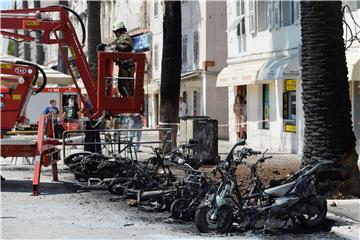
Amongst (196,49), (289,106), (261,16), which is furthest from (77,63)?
(196,49)

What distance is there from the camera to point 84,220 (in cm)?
872

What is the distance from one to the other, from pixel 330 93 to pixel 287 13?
11557 mm

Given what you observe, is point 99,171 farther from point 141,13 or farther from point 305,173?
point 141,13

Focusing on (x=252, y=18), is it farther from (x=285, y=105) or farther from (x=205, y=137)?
(x=205, y=137)

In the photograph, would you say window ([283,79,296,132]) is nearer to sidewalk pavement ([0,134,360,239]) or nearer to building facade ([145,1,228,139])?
building facade ([145,1,228,139])

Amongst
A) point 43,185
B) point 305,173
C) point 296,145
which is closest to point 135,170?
point 43,185

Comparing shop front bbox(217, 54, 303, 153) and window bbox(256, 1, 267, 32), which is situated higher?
window bbox(256, 1, 267, 32)

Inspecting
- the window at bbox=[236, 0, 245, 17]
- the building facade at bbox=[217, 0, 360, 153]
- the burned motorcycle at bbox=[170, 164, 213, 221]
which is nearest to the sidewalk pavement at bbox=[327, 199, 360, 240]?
the burned motorcycle at bbox=[170, 164, 213, 221]

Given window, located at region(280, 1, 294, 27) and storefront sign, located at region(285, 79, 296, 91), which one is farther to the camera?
storefront sign, located at region(285, 79, 296, 91)

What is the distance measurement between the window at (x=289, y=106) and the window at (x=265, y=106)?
1489mm

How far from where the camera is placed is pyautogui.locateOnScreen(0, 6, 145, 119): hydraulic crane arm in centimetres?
1278

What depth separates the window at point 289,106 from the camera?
21219 millimetres

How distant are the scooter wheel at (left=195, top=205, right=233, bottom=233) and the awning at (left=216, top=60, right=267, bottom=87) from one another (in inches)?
568

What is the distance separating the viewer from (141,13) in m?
40.8
